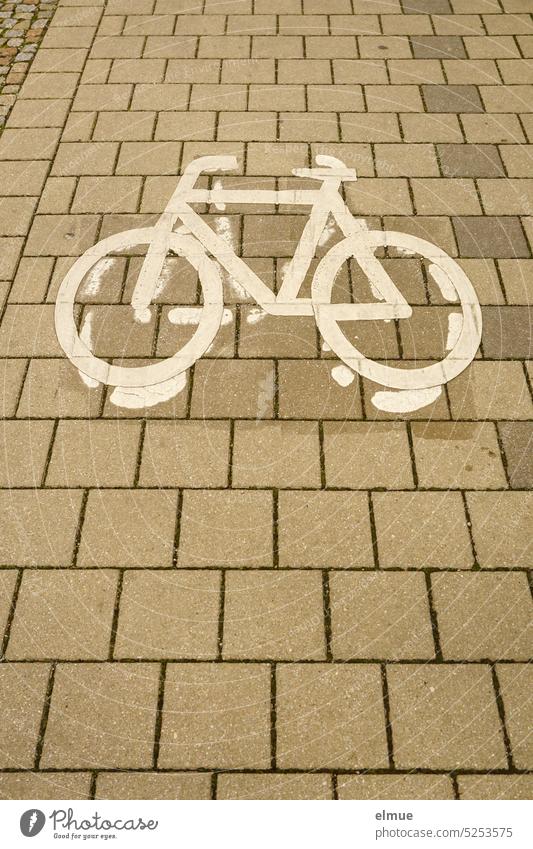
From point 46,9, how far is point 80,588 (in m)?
4.82

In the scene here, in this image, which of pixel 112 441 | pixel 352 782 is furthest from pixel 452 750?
pixel 112 441

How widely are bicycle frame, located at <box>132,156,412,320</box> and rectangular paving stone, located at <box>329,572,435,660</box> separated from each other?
53.0 inches

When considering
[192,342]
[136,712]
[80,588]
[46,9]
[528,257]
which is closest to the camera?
[136,712]

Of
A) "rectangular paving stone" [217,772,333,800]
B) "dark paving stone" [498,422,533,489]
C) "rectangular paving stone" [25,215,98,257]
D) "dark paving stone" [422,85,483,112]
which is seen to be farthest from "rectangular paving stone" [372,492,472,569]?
"dark paving stone" [422,85,483,112]

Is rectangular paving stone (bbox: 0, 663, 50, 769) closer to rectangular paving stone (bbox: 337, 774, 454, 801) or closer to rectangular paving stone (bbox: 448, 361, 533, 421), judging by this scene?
rectangular paving stone (bbox: 337, 774, 454, 801)

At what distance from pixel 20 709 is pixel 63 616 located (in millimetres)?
346

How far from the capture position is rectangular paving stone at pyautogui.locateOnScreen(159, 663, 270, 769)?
227cm

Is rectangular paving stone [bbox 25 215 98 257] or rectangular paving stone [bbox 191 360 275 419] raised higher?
rectangular paving stone [bbox 25 215 98 257]

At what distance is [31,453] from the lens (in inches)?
115

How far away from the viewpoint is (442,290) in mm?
3408

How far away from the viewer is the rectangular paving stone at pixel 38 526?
2.67 m

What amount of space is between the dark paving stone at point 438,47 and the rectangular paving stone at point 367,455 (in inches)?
125

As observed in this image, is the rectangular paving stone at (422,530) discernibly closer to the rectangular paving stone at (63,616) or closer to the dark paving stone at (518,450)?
the dark paving stone at (518,450)
